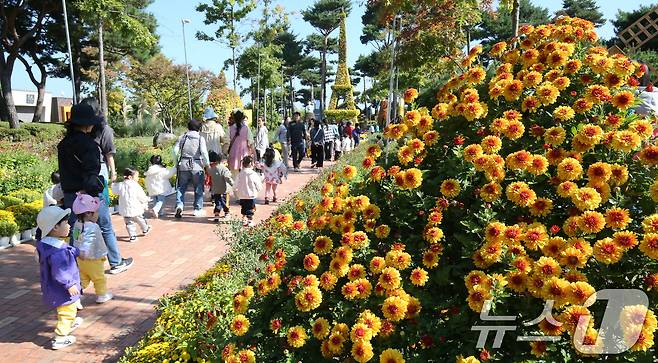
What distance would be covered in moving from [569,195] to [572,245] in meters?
0.22

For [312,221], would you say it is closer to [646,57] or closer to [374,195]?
[374,195]

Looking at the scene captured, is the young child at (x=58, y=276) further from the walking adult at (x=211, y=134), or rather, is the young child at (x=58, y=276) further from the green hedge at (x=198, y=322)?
the walking adult at (x=211, y=134)

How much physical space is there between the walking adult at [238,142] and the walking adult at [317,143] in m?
5.55

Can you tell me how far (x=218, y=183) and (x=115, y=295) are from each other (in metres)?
3.11

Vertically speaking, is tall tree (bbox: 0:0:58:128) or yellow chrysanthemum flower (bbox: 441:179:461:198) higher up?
tall tree (bbox: 0:0:58:128)

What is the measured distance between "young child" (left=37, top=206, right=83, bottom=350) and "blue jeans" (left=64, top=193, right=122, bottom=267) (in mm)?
473

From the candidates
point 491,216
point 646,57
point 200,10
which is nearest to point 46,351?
point 491,216

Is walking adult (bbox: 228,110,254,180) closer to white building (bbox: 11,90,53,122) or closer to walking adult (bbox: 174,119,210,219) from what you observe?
walking adult (bbox: 174,119,210,219)

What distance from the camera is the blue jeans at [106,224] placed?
427 centimetres

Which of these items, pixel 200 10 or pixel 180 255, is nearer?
pixel 180 255

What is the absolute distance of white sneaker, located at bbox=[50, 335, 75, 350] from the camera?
144 inches

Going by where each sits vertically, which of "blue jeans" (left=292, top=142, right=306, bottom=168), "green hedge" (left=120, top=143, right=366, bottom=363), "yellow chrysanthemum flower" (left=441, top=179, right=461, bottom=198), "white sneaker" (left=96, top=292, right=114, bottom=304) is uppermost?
"blue jeans" (left=292, top=142, right=306, bottom=168)

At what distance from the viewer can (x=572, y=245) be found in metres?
1.76

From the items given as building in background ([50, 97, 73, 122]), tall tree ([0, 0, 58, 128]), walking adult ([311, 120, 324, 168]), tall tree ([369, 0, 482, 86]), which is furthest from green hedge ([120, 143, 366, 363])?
building in background ([50, 97, 73, 122])
